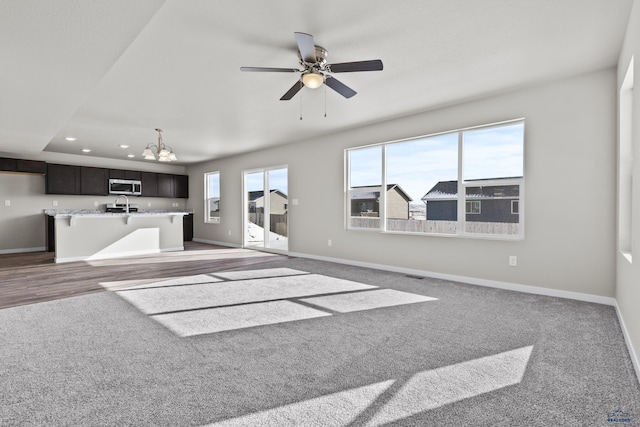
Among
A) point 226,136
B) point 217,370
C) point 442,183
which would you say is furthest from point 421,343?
point 226,136

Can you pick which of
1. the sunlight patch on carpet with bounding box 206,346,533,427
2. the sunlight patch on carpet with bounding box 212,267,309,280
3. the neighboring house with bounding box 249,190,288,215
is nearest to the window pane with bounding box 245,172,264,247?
the neighboring house with bounding box 249,190,288,215

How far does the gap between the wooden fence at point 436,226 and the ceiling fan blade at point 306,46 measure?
3024 millimetres

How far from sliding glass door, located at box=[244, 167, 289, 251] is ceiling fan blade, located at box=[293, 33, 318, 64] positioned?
4.51m

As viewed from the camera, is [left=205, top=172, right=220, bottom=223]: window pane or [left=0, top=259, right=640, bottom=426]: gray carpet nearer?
[left=0, top=259, right=640, bottom=426]: gray carpet

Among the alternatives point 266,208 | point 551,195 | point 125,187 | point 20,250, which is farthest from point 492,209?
point 20,250

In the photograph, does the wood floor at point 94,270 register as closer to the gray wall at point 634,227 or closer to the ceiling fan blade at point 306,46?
the ceiling fan blade at point 306,46

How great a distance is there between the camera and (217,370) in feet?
6.49

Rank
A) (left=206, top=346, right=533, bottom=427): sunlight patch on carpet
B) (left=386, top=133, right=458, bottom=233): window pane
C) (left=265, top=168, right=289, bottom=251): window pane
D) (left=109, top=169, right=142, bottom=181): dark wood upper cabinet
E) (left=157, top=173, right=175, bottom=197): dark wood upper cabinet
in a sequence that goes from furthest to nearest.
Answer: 1. (left=157, top=173, right=175, bottom=197): dark wood upper cabinet
2. (left=109, top=169, right=142, bottom=181): dark wood upper cabinet
3. (left=265, top=168, right=289, bottom=251): window pane
4. (left=386, top=133, right=458, bottom=233): window pane
5. (left=206, top=346, right=533, bottom=427): sunlight patch on carpet

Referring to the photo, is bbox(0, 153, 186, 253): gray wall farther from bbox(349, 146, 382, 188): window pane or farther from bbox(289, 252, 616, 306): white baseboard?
bbox(289, 252, 616, 306): white baseboard

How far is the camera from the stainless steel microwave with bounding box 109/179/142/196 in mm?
8461

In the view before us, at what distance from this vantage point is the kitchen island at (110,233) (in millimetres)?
6133

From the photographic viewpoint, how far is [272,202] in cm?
757

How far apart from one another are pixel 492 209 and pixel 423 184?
1038 millimetres

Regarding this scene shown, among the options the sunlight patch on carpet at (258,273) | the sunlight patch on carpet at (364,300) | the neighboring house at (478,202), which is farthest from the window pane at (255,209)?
the sunlight patch on carpet at (364,300)
